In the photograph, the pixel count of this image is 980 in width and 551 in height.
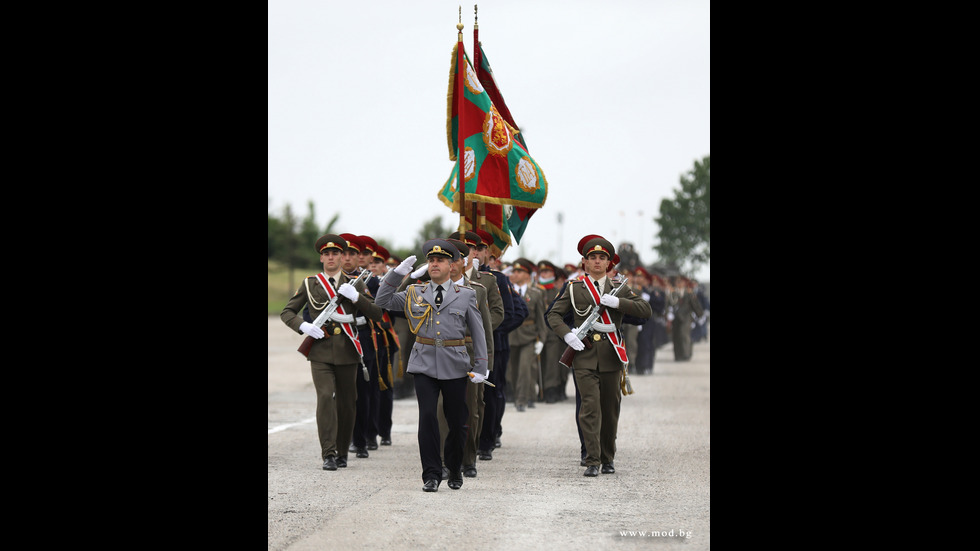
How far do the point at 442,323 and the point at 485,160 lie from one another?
3.89 meters

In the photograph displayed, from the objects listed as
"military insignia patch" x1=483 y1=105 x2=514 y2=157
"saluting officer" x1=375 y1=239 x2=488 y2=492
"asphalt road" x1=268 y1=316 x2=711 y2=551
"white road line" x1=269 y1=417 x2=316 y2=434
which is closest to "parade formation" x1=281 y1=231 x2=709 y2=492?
"saluting officer" x1=375 y1=239 x2=488 y2=492

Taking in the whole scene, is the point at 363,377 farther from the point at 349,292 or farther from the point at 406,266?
the point at 406,266

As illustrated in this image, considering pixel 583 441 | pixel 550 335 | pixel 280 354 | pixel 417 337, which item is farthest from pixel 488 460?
pixel 280 354

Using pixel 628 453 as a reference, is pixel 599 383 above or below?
above

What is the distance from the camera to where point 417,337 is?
943 cm

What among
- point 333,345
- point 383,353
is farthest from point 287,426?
point 333,345

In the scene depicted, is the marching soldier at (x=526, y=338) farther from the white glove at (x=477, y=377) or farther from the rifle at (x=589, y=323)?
the white glove at (x=477, y=377)

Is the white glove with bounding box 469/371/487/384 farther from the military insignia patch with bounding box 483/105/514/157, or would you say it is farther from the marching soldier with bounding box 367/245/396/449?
the military insignia patch with bounding box 483/105/514/157

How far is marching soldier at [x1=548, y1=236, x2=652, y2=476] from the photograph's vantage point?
10.3m

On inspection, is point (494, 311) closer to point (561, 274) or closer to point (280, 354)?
point (561, 274)

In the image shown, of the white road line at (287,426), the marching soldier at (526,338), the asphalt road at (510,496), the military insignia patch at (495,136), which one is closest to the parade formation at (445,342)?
the asphalt road at (510,496)

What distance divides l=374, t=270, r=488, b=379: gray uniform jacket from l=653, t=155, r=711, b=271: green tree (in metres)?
60.9

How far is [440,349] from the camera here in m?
9.26

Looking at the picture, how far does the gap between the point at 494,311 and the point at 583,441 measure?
1.46 metres
